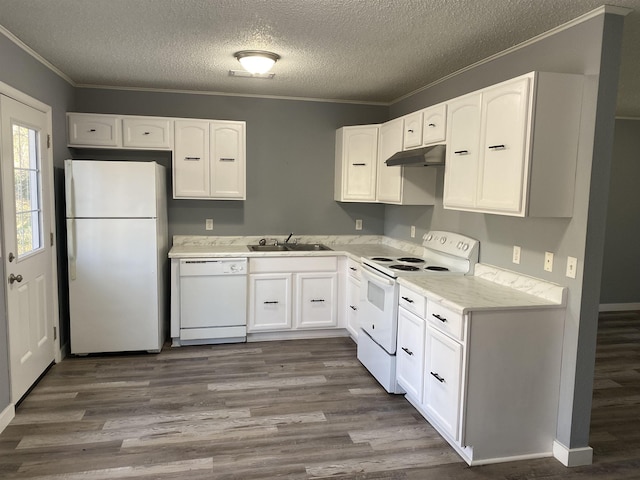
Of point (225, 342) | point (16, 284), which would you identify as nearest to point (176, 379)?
point (225, 342)

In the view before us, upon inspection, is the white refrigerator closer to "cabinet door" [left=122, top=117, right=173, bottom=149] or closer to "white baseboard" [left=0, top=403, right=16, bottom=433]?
"cabinet door" [left=122, top=117, right=173, bottom=149]

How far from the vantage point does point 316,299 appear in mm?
4758

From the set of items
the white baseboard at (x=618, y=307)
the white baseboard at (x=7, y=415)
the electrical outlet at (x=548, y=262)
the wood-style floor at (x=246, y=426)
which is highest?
the electrical outlet at (x=548, y=262)

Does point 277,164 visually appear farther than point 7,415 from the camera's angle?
Yes

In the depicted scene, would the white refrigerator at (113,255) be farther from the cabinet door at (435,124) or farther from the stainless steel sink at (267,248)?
the cabinet door at (435,124)

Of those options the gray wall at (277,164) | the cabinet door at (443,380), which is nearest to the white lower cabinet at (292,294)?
the gray wall at (277,164)

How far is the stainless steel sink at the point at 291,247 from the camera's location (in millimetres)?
4836

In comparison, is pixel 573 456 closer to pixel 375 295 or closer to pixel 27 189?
pixel 375 295

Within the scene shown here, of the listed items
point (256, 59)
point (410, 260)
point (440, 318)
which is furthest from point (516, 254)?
point (256, 59)

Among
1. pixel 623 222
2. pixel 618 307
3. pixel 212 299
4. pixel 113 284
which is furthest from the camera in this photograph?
pixel 618 307

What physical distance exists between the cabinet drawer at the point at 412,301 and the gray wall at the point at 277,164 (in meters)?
2.09

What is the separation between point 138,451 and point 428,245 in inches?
108

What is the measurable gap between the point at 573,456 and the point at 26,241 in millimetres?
3759

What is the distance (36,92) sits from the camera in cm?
357
